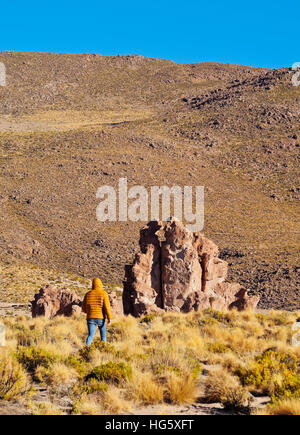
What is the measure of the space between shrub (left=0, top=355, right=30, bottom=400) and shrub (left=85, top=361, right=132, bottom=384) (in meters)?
1.20

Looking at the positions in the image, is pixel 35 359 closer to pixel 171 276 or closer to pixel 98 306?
pixel 98 306

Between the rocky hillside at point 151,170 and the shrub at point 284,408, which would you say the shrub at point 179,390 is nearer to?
the shrub at point 284,408

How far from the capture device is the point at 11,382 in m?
7.97

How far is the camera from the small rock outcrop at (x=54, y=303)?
22.3 metres

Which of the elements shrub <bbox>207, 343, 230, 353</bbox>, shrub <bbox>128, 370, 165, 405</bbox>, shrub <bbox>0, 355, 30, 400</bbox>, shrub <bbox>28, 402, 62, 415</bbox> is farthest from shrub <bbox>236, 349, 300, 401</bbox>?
shrub <bbox>0, 355, 30, 400</bbox>

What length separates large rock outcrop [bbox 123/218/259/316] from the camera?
21.6m

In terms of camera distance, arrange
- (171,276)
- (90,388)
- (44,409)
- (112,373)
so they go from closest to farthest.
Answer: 1. (44,409)
2. (90,388)
3. (112,373)
4. (171,276)

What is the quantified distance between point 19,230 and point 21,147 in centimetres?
2474

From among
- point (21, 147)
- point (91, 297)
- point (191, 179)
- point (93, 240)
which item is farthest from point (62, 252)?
point (91, 297)

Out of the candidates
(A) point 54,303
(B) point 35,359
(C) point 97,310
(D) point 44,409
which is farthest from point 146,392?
(A) point 54,303

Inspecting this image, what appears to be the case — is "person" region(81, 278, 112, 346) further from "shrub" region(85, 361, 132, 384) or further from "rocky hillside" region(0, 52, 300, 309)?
"rocky hillside" region(0, 52, 300, 309)

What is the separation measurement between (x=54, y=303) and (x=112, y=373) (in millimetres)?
14901

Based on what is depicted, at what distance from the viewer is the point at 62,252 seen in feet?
151

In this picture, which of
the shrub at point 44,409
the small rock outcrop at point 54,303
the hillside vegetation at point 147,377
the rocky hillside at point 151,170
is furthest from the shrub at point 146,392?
the rocky hillside at point 151,170
